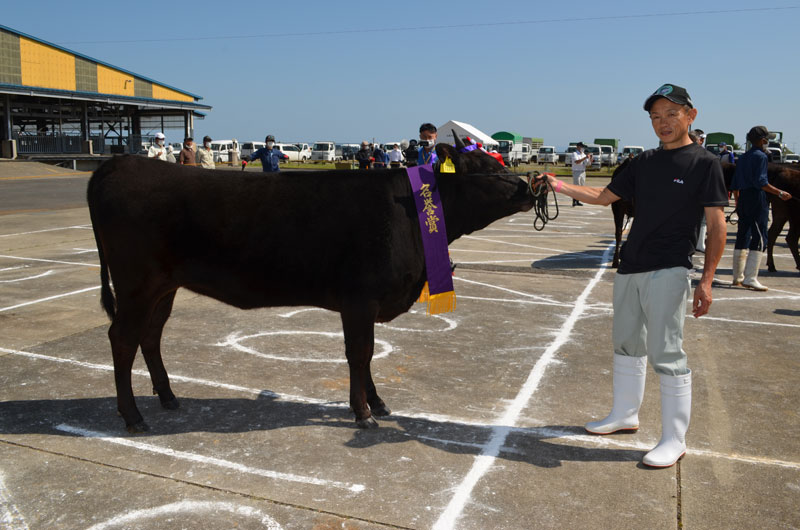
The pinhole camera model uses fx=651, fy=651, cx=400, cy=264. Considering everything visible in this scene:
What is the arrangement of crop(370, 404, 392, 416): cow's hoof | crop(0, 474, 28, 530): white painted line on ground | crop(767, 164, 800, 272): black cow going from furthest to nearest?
1. crop(767, 164, 800, 272): black cow
2. crop(370, 404, 392, 416): cow's hoof
3. crop(0, 474, 28, 530): white painted line on ground

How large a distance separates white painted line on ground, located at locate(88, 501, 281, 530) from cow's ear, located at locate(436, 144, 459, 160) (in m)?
2.47

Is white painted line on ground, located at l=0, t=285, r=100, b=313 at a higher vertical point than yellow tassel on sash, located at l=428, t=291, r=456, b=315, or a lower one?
lower

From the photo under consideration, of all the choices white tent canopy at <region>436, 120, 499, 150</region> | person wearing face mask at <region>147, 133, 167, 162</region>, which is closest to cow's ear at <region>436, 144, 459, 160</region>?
person wearing face mask at <region>147, 133, 167, 162</region>

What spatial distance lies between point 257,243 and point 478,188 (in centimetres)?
152

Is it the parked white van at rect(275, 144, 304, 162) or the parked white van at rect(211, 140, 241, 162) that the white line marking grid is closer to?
the parked white van at rect(211, 140, 241, 162)

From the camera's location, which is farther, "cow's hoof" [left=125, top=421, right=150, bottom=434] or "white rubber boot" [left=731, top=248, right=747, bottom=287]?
"white rubber boot" [left=731, top=248, right=747, bottom=287]

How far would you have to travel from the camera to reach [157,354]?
4695mm

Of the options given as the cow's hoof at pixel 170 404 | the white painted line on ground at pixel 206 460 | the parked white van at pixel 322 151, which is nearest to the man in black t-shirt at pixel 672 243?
the white painted line on ground at pixel 206 460

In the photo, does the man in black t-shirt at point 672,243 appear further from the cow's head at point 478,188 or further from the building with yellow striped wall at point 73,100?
the building with yellow striped wall at point 73,100

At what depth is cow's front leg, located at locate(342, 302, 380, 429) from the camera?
165 inches

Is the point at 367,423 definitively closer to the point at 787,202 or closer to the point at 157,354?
the point at 157,354

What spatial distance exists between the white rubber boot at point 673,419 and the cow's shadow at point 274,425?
188 millimetres

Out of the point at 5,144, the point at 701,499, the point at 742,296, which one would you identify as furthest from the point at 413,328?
the point at 5,144

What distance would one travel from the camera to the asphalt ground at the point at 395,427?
3.33 m
